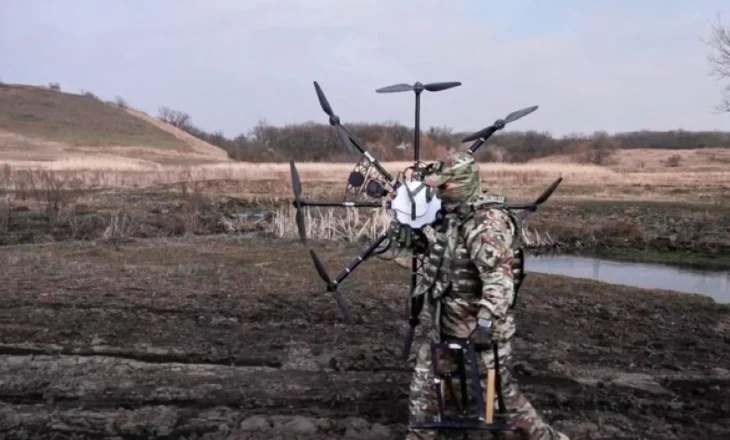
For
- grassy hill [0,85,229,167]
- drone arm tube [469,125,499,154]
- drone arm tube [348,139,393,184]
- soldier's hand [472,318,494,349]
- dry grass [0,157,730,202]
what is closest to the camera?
soldier's hand [472,318,494,349]

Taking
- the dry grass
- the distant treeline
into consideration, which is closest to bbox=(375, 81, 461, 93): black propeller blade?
the dry grass

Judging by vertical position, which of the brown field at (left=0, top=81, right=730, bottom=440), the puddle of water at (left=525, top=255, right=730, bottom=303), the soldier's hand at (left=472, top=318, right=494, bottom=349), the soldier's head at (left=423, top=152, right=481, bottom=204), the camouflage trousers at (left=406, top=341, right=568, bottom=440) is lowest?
the puddle of water at (left=525, top=255, right=730, bottom=303)

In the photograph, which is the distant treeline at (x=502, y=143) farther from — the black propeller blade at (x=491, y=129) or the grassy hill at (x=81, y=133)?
the black propeller blade at (x=491, y=129)

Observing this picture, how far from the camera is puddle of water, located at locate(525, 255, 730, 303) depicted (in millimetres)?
14203

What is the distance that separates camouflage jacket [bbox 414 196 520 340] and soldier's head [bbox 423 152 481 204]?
0.31ft

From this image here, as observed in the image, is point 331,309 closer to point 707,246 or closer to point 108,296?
point 108,296

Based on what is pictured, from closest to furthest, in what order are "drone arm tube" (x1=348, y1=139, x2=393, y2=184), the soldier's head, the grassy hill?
the soldier's head, "drone arm tube" (x1=348, y1=139, x2=393, y2=184), the grassy hill

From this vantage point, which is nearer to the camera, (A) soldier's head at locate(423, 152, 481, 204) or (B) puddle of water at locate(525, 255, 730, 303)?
(A) soldier's head at locate(423, 152, 481, 204)

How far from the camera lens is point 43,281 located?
37.6 feet

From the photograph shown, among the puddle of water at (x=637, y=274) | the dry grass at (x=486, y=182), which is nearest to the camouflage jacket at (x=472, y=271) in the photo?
the puddle of water at (x=637, y=274)

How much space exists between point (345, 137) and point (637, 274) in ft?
32.8

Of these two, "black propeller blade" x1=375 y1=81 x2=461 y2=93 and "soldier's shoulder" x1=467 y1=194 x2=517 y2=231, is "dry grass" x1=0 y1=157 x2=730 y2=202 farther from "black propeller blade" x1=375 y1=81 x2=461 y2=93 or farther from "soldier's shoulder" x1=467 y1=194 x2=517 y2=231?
"soldier's shoulder" x1=467 y1=194 x2=517 y2=231

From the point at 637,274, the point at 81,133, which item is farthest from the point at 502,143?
the point at 637,274

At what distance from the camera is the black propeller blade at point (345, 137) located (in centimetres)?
715
